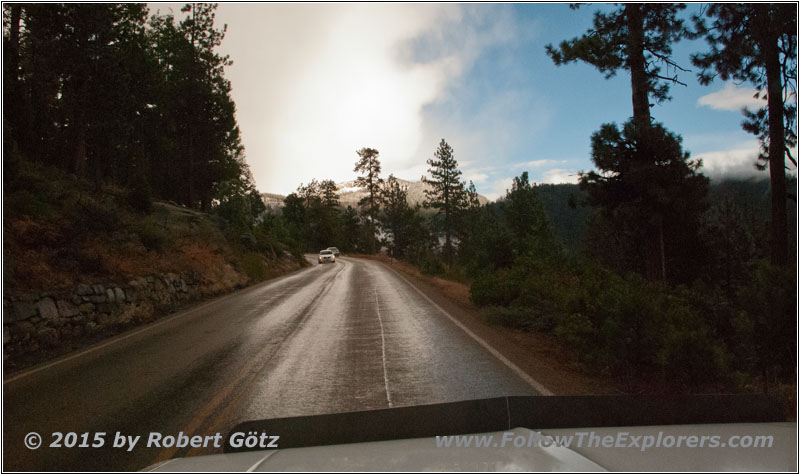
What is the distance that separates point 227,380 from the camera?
265 inches

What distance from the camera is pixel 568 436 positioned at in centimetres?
272

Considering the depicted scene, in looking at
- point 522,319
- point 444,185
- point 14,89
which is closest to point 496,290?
point 522,319

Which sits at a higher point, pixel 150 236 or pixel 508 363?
pixel 150 236

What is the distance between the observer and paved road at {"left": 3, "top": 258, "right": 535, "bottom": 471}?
194 inches

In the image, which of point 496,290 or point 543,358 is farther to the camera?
point 496,290

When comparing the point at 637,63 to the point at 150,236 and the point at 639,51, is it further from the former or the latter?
the point at 150,236

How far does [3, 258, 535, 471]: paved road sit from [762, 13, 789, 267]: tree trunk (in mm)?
8624

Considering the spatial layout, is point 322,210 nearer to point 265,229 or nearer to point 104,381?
point 265,229

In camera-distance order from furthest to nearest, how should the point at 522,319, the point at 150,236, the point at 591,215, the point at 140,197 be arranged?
the point at 140,197, the point at 591,215, the point at 150,236, the point at 522,319

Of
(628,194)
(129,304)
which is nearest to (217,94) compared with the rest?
(129,304)

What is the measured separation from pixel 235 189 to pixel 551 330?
31.2 m

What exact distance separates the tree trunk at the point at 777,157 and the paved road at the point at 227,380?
8.62m

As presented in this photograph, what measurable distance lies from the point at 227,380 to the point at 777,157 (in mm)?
13754

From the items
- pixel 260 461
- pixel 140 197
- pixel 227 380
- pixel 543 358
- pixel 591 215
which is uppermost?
pixel 140 197
